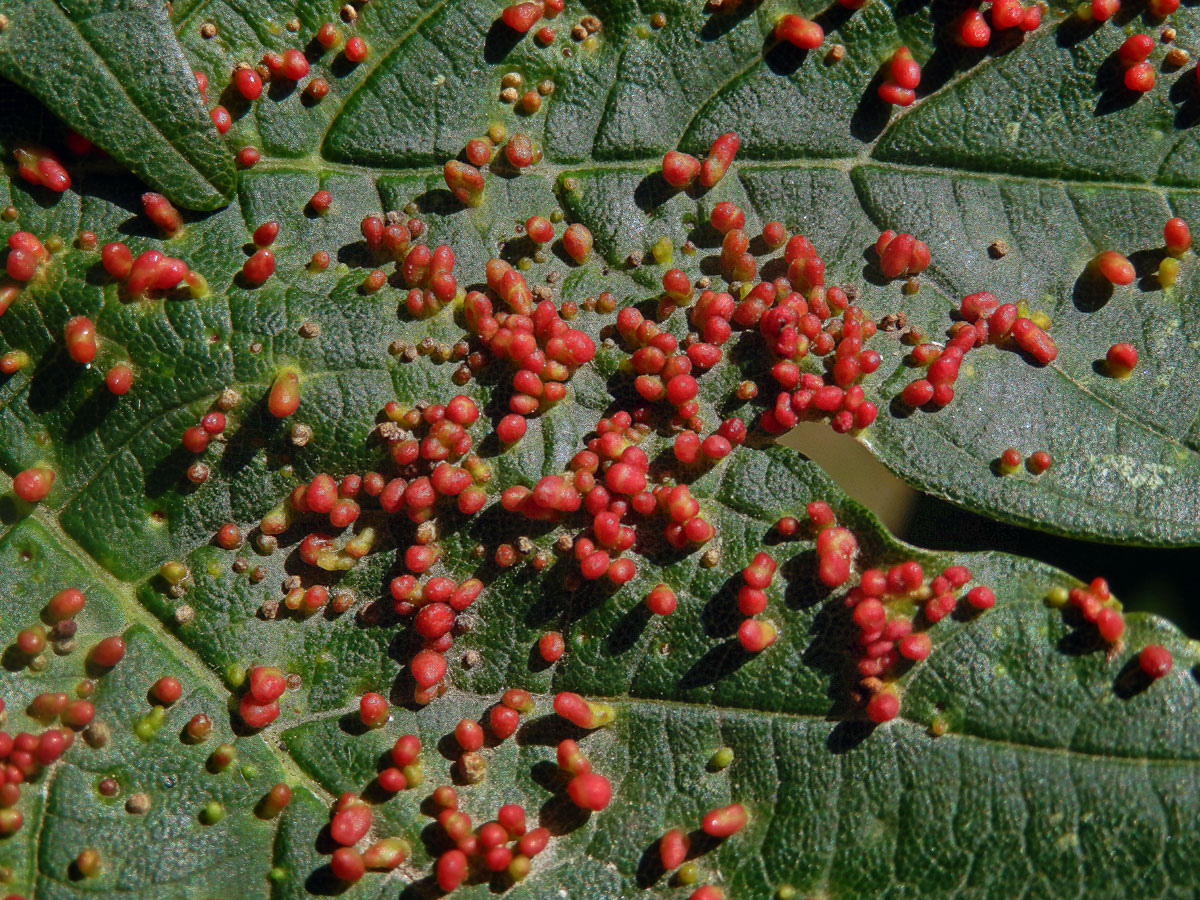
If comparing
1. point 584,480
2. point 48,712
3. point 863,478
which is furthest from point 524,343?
point 863,478

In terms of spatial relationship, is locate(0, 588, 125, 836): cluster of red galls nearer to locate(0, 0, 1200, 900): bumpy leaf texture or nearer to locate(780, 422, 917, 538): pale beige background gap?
locate(0, 0, 1200, 900): bumpy leaf texture

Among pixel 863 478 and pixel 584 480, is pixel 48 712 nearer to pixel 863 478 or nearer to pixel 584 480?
pixel 584 480

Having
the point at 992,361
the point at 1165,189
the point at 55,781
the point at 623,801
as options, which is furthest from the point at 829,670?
the point at 55,781

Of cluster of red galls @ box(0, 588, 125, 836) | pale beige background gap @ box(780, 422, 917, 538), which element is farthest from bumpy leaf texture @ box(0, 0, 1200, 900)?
pale beige background gap @ box(780, 422, 917, 538)

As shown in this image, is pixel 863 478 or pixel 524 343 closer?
pixel 524 343

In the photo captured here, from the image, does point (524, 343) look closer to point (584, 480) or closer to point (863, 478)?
point (584, 480)

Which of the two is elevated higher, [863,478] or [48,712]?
[48,712]

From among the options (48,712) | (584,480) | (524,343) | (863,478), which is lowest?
(863,478)

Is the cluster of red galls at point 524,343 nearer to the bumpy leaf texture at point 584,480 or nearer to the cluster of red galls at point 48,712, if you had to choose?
the bumpy leaf texture at point 584,480

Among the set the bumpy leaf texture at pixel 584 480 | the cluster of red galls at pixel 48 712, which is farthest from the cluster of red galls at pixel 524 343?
the cluster of red galls at pixel 48 712
